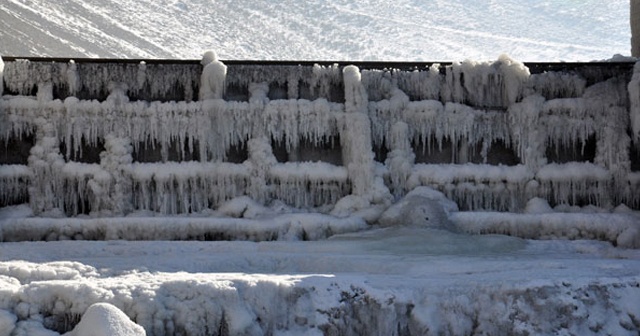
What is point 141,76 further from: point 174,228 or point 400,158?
point 400,158

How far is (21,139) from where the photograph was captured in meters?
20.0

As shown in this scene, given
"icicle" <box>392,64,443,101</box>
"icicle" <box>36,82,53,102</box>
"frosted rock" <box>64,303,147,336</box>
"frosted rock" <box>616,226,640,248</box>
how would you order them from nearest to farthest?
1. "frosted rock" <box>64,303,147,336</box>
2. "frosted rock" <box>616,226,640,248</box>
3. "icicle" <box>36,82,53,102</box>
4. "icicle" <box>392,64,443,101</box>

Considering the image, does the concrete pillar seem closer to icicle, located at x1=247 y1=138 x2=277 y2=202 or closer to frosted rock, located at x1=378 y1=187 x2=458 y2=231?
frosted rock, located at x1=378 y1=187 x2=458 y2=231

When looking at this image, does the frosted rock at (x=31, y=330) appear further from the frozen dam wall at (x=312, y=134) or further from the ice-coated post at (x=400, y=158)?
the ice-coated post at (x=400, y=158)

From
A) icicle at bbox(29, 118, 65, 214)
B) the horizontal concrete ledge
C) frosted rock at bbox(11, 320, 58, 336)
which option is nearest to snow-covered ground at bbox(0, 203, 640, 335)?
frosted rock at bbox(11, 320, 58, 336)

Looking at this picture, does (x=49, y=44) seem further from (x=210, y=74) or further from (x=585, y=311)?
(x=585, y=311)

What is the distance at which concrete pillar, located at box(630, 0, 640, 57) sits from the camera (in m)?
23.1

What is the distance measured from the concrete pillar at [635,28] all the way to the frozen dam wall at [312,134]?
2480 millimetres

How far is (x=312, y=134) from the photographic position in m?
20.3

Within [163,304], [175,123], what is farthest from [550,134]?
[163,304]

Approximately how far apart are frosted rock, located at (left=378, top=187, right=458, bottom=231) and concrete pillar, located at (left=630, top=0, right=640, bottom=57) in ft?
22.8

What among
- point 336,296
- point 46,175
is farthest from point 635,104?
point 46,175

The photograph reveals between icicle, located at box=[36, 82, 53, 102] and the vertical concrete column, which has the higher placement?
icicle, located at box=[36, 82, 53, 102]

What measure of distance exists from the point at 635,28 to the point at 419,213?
816 cm
